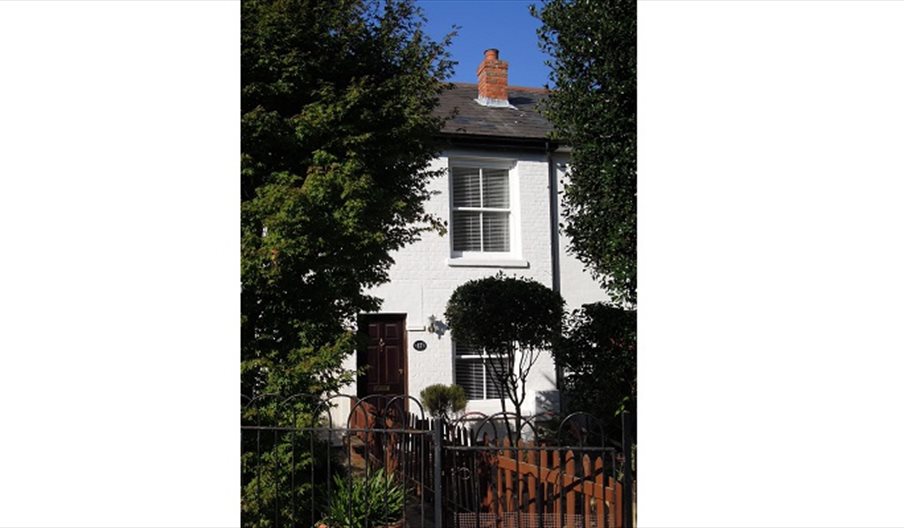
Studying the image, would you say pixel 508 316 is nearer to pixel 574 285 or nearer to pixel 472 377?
pixel 472 377

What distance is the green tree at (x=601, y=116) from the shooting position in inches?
149

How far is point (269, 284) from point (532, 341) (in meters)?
3.04

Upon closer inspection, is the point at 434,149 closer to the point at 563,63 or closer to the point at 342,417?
the point at 563,63

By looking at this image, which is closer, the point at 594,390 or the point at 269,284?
the point at 269,284

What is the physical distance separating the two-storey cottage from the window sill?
11 millimetres

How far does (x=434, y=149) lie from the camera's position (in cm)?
480

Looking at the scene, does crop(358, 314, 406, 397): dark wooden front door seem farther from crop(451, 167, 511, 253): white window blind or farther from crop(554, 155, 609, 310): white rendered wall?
crop(554, 155, 609, 310): white rendered wall

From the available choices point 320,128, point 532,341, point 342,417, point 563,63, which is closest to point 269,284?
point 320,128

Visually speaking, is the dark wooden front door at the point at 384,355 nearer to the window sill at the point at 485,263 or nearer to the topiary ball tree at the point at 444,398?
the topiary ball tree at the point at 444,398

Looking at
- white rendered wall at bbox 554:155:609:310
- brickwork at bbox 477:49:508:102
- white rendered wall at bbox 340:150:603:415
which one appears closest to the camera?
white rendered wall at bbox 340:150:603:415

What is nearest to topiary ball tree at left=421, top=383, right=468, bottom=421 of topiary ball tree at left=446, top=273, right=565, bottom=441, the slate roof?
topiary ball tree at left=446, top=273, right=565, bottom=441

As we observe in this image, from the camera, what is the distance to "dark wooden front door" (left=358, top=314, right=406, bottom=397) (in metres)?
7.93
